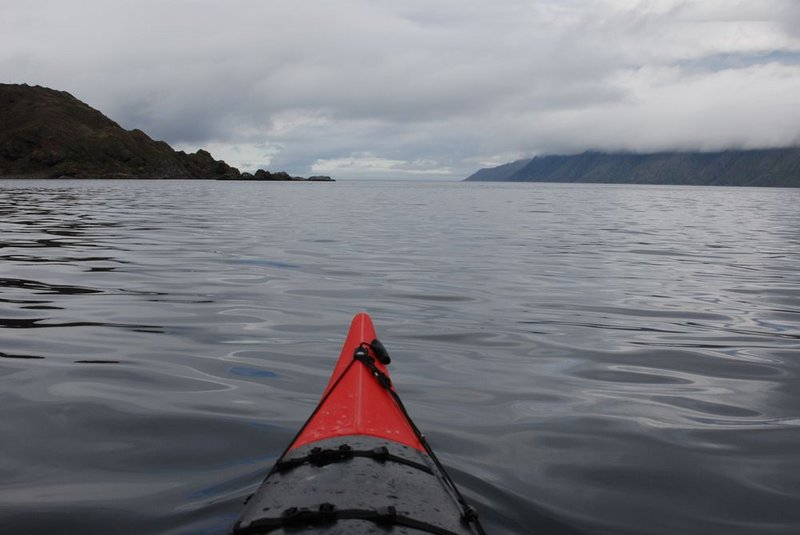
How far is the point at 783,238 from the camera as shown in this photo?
2322 cm

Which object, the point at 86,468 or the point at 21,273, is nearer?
the point at 86,468

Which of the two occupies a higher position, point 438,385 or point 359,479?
point 359,479

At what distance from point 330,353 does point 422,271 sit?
21.8 feet

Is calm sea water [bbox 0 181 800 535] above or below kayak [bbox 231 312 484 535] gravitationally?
below

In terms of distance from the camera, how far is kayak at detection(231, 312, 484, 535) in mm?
2613

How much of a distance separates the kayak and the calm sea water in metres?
0.72

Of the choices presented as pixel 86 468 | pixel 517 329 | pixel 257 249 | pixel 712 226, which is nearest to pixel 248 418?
pixel 86 468

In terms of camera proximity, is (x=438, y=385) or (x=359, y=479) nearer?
(x=359, y=479)

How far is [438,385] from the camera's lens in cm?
626

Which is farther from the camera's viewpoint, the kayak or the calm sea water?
the calm sea water

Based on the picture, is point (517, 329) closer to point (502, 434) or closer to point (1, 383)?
point (502, 434)

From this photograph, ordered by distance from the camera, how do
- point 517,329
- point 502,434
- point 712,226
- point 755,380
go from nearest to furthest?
point 502,434 < point 755,380 < point 517,329 < point 712,226

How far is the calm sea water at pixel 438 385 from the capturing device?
398 centimetres

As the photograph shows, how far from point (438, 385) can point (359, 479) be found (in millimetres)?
3352
